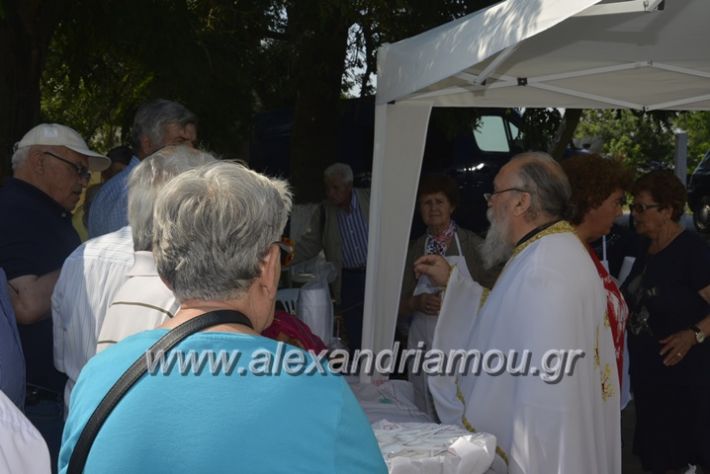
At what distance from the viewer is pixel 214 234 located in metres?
1.71

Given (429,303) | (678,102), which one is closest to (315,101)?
(678,102)

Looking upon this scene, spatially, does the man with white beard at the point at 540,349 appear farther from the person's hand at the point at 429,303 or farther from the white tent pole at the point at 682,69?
the white tent pole at the point at 682,69

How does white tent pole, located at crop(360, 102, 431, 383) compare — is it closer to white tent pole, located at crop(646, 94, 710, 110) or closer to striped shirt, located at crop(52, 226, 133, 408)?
white tent pole, located at crop(646, 94, 710, 110)

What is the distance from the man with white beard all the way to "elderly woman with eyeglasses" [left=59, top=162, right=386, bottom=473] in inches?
64.5

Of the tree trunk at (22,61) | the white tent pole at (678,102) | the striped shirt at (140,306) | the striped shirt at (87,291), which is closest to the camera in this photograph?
the striped shirt at (140,306)

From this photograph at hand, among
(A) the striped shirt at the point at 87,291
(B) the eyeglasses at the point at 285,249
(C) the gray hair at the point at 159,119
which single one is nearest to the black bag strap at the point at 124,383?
(B) the eyeglasses at the point at 285,249

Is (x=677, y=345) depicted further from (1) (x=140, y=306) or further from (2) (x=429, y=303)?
(1) (x=140, y=306)

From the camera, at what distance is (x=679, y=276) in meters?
4.89

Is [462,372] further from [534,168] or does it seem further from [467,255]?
[467,255]

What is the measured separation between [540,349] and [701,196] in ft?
47.6

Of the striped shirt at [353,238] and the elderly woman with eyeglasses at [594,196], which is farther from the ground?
the elderly woman with eyeglasses at [594,196]

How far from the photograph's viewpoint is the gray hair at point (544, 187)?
11.4 ft

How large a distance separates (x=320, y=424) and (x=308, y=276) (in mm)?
4261

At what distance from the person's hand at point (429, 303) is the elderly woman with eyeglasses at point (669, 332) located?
1.02 meters
